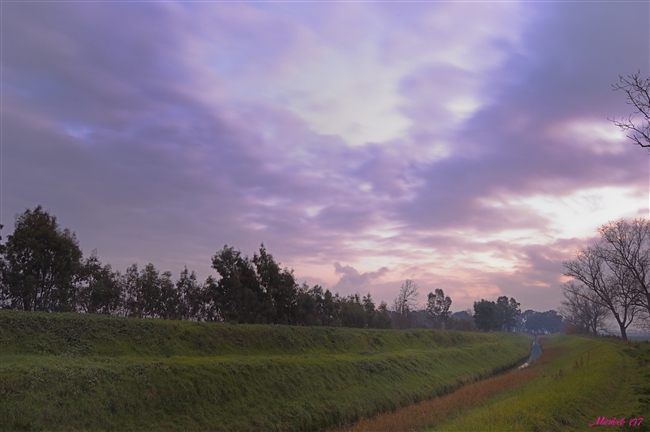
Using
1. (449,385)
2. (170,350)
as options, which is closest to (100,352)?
(170,350)

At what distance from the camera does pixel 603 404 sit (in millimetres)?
20312

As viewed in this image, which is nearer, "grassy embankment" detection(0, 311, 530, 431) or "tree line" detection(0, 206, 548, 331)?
"grassy embankment" detection(0, 311, 530, 431)

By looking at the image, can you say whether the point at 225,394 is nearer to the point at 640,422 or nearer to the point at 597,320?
the point at 640,422

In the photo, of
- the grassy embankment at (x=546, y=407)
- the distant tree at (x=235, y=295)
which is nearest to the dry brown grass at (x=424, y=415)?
the grassy embankment at (x=546, y=407)

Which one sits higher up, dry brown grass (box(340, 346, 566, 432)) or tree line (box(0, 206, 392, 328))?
tree line (box(0, 206, 392, 328))

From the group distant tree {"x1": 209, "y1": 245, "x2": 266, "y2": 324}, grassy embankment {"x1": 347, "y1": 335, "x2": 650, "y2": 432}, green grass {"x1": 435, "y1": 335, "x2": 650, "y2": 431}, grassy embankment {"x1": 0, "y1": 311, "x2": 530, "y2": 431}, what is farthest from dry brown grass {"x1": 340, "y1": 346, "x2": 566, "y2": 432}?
distant tree {"x1": 209, "y1": 245, "x2": 266, "y2": 324}

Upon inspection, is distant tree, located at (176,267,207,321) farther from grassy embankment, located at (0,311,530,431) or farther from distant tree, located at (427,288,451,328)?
distant tree, located at (427,288,451,328)

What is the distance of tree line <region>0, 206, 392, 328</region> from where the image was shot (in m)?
38.0

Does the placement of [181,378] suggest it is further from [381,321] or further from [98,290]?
[381,321]

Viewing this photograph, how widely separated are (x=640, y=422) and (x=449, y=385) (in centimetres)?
2575

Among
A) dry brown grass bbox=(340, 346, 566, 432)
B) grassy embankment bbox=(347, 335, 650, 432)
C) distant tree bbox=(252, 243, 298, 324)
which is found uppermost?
distant tree bbox=(252, 243, 298, 324)

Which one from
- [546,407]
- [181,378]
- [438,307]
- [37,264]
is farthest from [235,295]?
[438,307]

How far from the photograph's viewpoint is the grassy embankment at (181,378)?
19.0 metres

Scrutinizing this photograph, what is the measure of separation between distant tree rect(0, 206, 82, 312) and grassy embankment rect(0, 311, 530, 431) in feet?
48.1
